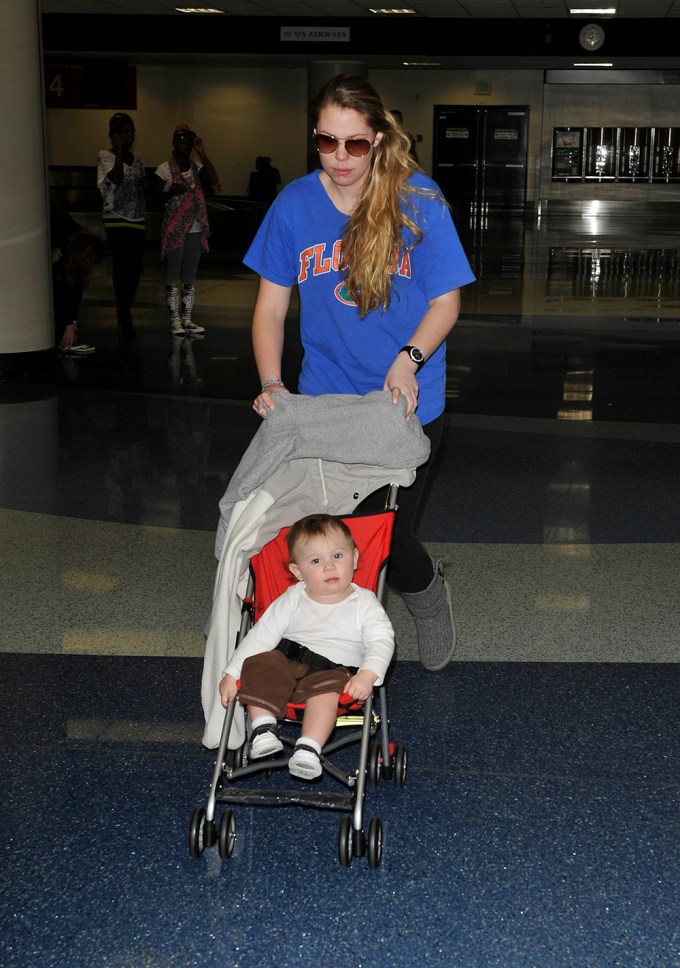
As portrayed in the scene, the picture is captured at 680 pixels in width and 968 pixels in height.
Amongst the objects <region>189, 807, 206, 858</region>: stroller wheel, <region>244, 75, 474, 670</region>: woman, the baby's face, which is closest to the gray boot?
<region>244, 75, 474, 670</region>: woman

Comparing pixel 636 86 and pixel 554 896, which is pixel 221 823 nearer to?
pixel 554 896

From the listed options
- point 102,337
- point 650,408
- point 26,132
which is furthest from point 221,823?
point 102,337

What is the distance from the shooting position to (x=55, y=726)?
10.3 ft

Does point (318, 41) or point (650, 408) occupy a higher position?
point (318, 41)

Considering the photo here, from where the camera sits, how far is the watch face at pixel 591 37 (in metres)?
21.8

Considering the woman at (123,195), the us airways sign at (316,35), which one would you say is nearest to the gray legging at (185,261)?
the woman at (123,195)

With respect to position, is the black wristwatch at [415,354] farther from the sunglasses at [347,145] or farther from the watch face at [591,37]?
the watch face at [591,37]

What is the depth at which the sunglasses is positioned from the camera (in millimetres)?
2594

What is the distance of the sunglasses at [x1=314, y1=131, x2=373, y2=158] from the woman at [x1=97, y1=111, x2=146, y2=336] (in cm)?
760

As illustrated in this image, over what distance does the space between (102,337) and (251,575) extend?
26.6 feet

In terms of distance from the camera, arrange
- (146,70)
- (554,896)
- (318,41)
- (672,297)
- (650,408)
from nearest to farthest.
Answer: (554,896) → (650,408) → (672,297) → (318,41) → (146,70)

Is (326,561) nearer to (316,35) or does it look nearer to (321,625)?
(321,625)

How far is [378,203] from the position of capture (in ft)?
8.70

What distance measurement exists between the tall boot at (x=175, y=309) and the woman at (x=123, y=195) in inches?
14.9
